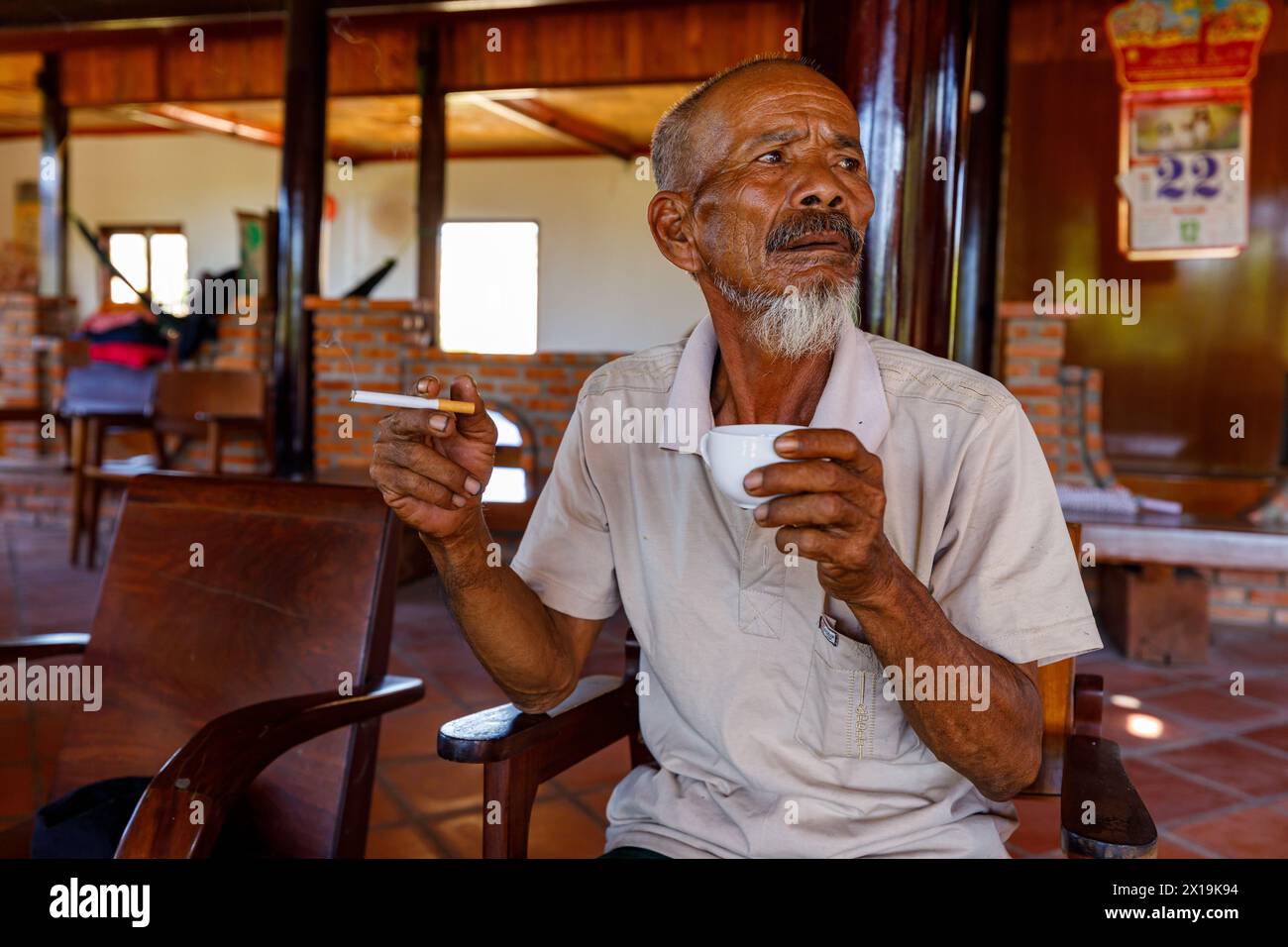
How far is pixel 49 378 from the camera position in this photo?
6.84 meters

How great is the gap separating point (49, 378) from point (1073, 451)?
19.3ft

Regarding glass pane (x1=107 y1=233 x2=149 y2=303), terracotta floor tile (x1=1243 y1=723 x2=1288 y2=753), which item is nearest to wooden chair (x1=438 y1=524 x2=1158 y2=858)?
terracotta floor tile (x1=1243 y1=723 x2=1288 y2=753)

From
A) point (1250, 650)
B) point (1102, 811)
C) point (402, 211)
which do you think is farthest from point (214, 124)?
point (1102, 811)

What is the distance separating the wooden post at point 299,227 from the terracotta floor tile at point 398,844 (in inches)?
133

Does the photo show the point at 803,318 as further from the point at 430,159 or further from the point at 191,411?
the point at 430,159

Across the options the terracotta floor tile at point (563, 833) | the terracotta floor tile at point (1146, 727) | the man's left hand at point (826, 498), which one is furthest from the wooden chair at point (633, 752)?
the terracotta floor tile at point (1146, 727)

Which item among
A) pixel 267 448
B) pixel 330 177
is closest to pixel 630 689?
pixel 267 448

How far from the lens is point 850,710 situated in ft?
4.11

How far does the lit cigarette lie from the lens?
1046 millimetres

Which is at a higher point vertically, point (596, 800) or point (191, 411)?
point (191, 411)

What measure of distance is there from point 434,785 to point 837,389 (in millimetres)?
1833

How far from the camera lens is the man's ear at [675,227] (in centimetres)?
148

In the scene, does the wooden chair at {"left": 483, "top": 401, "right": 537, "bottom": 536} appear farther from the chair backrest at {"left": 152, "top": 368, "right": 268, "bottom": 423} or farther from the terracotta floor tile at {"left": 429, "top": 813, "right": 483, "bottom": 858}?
the terracotta floor tile at {"left": 429, "top": 813, "right": 483, "bottom": 858}

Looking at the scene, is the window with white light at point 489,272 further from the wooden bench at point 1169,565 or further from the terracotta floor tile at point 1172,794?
the terracotta floor tile at point 1172,794
